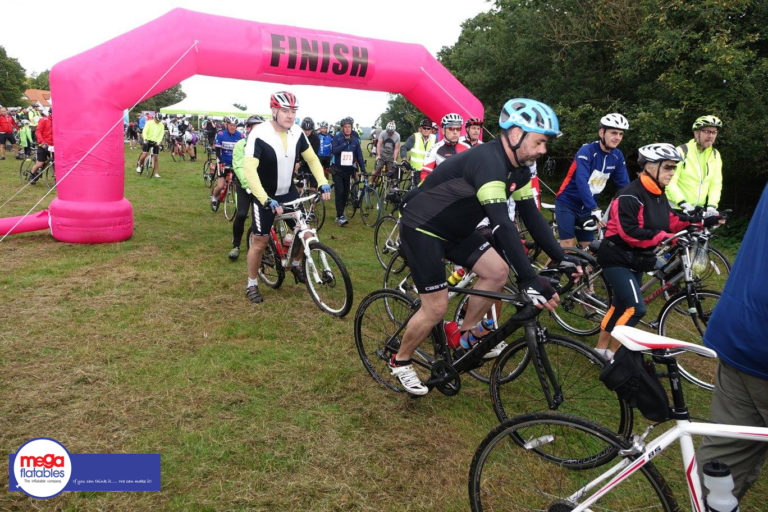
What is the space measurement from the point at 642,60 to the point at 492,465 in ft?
41.9

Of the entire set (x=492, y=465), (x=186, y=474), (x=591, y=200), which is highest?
(x=591, y=200)

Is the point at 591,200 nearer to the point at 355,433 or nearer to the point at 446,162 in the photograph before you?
the point at 446,162

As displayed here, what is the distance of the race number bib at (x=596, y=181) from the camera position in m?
5.81

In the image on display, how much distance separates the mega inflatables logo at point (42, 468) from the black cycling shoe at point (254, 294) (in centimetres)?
301

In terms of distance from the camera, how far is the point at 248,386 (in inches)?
164

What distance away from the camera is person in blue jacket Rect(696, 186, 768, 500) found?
1.91m

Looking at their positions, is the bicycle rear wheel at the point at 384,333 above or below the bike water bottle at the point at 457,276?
below

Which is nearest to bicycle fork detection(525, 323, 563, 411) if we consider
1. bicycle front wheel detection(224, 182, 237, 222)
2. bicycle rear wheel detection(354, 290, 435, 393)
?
bicycle rear wheel detection(354, 290, 435, 393)

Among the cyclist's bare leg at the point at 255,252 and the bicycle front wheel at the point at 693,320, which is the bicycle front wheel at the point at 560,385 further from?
the cyclist's bare leg at the point at 255,252

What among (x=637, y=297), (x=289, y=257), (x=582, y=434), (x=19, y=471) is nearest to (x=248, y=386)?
(x=19, y=471)

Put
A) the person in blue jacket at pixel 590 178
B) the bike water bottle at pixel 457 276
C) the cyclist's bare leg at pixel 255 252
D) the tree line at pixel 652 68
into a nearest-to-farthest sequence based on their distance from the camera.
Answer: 1. the bike water bottle at pixel 457 276
2. the person in blue jacket at pixel 590 178
3. the cyclist's bare leg at pixel 255 252
4. the tree line at pixel 652 68

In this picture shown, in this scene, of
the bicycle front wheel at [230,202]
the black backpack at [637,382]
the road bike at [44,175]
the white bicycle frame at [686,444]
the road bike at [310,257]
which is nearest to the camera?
the white bicycle frame at [686,444]

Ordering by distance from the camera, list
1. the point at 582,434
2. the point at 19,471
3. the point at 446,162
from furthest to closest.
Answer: the point at 446,162
the point at 19,471
the point at 582,434

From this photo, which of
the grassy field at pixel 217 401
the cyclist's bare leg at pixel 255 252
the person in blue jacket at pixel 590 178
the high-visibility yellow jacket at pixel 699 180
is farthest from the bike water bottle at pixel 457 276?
the high-visibility yellow jacket at pixel 699 180
